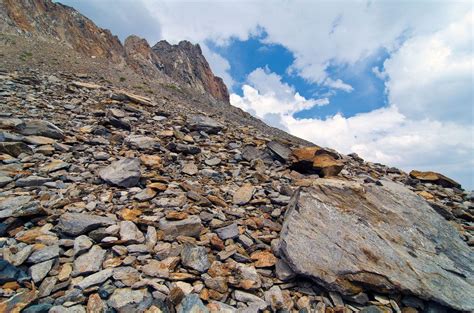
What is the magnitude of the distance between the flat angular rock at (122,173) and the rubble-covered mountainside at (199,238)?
36 mm

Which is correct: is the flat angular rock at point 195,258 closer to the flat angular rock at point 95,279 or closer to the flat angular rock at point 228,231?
the flat angular rock at point 228,231

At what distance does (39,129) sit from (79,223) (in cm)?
526

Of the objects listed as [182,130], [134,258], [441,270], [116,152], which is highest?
[182,130]

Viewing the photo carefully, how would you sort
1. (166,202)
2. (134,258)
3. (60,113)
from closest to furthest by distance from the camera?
(134,258) < (166,202) < (60,113)

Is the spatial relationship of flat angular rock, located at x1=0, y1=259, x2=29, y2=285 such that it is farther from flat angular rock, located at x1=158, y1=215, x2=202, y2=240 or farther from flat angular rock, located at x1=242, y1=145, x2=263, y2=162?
flat angular rock, located at x1=242, y1=145, x2=263, y2=162

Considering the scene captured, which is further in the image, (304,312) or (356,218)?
(356,218)

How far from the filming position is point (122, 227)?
15.9 feet

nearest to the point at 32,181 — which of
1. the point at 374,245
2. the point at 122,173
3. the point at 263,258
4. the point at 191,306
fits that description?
the point at 122,173

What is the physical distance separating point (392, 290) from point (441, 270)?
1.38 meters

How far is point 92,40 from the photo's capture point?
212 feet

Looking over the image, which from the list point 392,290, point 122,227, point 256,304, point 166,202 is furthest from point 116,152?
point 392,290

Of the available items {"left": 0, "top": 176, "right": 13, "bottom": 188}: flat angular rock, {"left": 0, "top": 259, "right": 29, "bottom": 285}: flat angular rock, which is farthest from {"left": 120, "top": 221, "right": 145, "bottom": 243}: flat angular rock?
{"left": 0, "top": 176, "right": 13, "bottom": 188}: flat angular rock

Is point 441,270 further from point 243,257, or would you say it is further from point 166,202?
point 166,202

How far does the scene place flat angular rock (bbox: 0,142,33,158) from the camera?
22.4 feet
